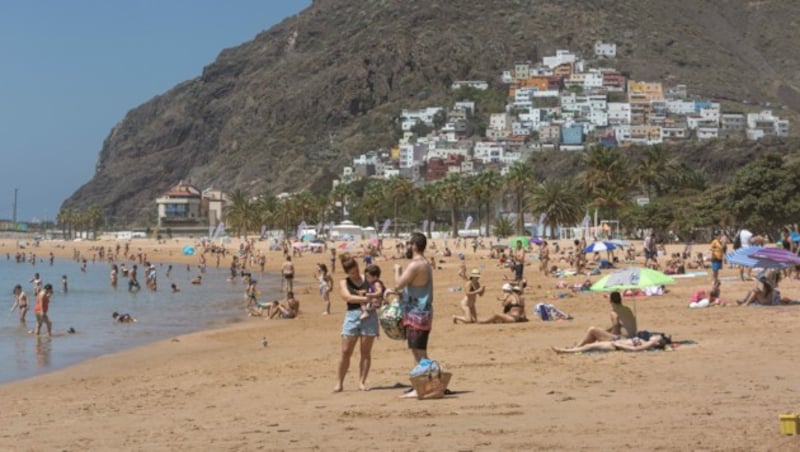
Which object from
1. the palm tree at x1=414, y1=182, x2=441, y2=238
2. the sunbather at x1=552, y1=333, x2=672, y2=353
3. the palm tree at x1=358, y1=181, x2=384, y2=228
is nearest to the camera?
the sunbather at x1=552, y1=333, x2=672, y2=353

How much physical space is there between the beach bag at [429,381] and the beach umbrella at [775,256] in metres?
9.58

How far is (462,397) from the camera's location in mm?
9328

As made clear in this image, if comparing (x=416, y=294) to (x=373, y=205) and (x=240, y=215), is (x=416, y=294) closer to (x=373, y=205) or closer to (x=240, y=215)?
(x=373, y=205)

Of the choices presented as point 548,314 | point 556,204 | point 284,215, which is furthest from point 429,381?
point 284,215

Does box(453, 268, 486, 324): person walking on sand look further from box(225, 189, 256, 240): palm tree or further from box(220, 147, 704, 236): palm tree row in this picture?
box(225, 189, 256, 240): palm tree

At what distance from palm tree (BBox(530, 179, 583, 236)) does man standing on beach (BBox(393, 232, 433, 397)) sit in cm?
6371

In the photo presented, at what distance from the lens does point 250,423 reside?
8.56m

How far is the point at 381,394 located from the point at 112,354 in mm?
10212

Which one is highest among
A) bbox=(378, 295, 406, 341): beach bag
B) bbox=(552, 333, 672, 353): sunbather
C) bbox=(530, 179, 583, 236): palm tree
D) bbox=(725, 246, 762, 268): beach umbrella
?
bbox=(530, 179, 583, 236): palm tree

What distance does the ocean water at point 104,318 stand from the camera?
18.5 meters

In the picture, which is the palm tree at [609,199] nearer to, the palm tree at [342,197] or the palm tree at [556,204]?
the palm tree at [556,204]

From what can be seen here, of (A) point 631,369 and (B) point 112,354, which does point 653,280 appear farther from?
(B) point 112,354

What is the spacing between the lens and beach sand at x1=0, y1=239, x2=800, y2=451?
735 cm

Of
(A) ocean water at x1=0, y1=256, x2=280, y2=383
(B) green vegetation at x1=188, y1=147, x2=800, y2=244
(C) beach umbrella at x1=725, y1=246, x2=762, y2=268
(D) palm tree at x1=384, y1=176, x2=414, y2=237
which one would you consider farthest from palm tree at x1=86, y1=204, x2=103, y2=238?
(C) beach umbrella at x1=725, y1=246, x2=762, y2=268
